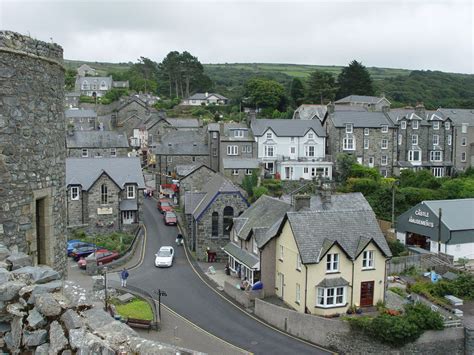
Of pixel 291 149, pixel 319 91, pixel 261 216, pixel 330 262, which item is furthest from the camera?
pixel 319 91

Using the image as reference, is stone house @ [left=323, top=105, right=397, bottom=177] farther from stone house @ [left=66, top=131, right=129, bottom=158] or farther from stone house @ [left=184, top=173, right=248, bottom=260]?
stone house @ [left=66, top=131, right=129, bottom=158]

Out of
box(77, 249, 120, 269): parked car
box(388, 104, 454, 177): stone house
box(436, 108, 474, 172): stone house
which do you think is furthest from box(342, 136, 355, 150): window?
box(77, 249, 120, 269): parked car

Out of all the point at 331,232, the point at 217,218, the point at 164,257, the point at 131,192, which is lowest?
the point at 164,257

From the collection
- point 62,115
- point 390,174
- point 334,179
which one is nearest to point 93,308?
point 62,115

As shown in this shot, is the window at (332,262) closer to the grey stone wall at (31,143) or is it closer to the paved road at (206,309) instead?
the paved road at (206,309)

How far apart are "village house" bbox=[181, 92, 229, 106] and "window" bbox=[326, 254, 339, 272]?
2921 inches

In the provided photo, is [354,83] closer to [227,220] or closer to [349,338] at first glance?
[227,220]

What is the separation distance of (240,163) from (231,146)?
12.5 ft

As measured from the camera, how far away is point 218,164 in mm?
55750

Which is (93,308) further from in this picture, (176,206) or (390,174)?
(390,174)

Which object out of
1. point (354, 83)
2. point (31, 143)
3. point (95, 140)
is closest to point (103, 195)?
point (95, 140)

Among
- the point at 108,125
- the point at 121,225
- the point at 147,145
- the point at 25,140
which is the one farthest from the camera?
the point at 108,125

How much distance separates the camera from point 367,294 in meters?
28.6

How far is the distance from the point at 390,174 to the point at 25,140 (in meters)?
55.1
